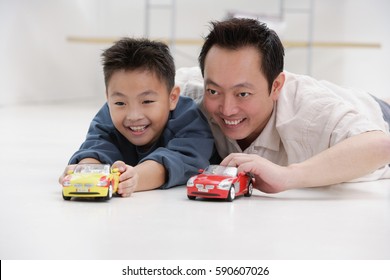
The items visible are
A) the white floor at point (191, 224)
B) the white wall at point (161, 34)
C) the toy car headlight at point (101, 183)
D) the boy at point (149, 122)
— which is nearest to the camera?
the white floor at point (191, 224)

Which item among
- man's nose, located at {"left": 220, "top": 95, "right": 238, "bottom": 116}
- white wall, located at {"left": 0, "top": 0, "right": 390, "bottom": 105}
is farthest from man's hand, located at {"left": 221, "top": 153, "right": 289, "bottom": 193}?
white wall, located at {"left": 0, "top": 0, "right": 390, "bottom": 105}

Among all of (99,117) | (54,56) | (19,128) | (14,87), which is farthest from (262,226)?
(54,56)

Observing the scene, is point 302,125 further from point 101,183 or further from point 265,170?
point 101,183

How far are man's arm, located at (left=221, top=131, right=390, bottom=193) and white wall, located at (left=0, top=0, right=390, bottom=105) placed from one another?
4536 mm

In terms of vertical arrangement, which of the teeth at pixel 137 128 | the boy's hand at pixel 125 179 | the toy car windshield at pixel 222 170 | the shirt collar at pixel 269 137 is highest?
the teeth at pixel 137 128

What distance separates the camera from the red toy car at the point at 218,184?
Answer: 1815 mm

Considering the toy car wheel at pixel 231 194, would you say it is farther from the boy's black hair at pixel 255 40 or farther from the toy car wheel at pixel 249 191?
the boy's black hair at pixel 255 40

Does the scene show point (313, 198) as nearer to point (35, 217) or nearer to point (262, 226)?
point (262, 226)

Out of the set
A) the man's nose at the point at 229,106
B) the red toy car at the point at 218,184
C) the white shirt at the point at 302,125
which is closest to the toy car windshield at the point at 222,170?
the red toy car at the point at 218,184

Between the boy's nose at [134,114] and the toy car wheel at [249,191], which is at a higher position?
the boy's nose at [134,114]

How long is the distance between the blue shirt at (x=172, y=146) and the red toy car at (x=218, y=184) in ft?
0.51

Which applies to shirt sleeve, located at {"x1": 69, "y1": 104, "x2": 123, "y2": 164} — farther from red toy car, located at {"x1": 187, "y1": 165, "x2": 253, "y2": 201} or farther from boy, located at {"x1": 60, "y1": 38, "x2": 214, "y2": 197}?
red toy car, located at {"x1": 187, "y1": 165, "x2": 253, "y2": 201}

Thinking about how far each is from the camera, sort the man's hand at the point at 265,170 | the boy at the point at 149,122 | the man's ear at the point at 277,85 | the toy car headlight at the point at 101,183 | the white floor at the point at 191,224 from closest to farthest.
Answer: the white floor at the point at 191,224 < the toy car headlight at the point at 101,183 < the man's hand at the point at 265,170 < the boy at the point at 149,122 < the man's ear at the point at 277,85

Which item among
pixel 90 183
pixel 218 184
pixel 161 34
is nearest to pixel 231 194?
pixel 218 184
